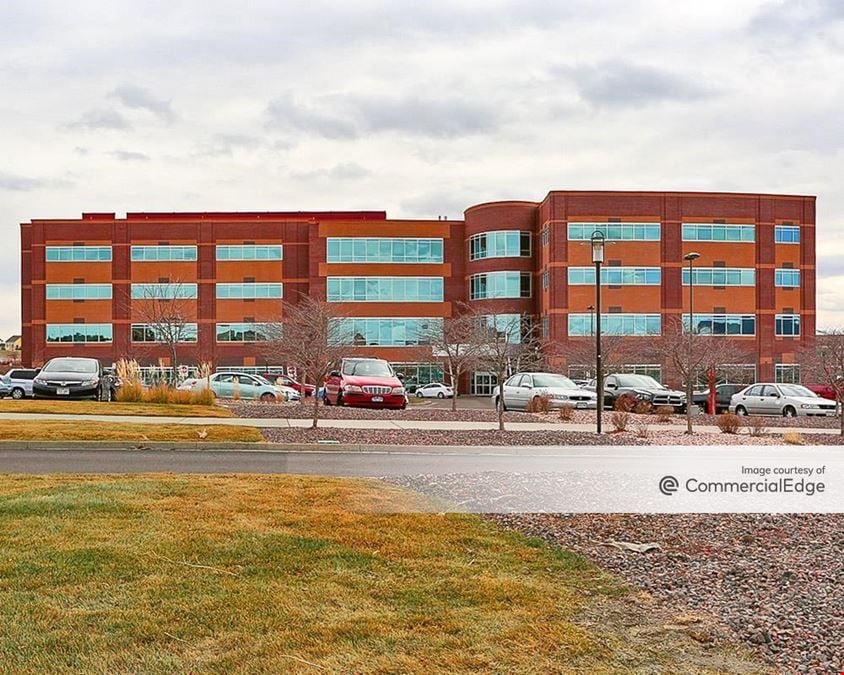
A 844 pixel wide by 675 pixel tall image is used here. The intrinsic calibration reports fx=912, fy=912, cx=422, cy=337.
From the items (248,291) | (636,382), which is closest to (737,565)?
(636,382)

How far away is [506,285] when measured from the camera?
220ft

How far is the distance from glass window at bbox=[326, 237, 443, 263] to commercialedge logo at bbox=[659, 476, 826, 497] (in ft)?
195

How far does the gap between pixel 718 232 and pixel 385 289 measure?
24435mm

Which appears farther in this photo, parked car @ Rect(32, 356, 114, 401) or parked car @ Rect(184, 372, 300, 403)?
parked car @ Rect(184, 372, 300, 403)

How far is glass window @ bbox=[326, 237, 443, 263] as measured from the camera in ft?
226

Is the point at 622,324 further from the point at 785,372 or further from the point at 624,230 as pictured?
the point at 785,372

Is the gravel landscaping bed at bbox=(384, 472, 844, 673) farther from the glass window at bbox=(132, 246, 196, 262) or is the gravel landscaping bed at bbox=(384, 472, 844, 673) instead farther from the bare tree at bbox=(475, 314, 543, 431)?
the glass window at bbox=(132, 246, 196, 262)

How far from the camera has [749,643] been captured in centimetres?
501

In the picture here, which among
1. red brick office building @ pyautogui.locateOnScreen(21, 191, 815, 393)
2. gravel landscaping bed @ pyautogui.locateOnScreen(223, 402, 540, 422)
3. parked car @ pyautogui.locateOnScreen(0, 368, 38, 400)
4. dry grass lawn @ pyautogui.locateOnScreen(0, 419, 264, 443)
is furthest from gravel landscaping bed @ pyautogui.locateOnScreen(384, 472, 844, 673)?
red brick office building @ pyautogui.locateOnScreen(21, 191, 815, 393)

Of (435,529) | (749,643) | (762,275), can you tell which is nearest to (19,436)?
(435,529)

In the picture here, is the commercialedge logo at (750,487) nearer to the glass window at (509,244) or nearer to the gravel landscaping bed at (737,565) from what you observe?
the gravel landscaping bed at (737,565)

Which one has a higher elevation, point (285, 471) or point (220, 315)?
point (220, 315)

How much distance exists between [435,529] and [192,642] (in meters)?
3.26

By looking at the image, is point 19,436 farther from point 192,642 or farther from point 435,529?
point 192,642
